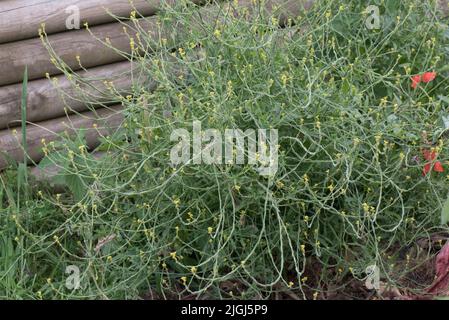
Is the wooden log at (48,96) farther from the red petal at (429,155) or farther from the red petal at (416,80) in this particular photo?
the red petal at (429,155)

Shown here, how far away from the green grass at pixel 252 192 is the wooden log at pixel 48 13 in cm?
75

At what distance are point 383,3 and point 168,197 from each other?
5.06 ft

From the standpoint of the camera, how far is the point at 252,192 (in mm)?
3090

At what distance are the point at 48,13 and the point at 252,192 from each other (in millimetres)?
1602

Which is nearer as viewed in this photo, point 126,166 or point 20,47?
point 126,166

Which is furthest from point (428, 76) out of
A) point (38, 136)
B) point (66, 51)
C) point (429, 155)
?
point (38, 136)

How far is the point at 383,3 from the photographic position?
3.95 meters

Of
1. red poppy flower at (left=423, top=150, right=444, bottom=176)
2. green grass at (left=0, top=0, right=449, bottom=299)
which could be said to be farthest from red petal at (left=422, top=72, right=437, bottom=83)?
red poppy flower at (left=423, top=150, right=444, bottom=176)

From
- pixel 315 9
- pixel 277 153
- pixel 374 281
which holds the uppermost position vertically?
pixel 315 9

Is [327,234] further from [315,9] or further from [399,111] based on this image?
[315,9]

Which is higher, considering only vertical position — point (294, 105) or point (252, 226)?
point (294, 105)

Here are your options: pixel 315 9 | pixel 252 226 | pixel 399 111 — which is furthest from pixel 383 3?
pixel 252 226

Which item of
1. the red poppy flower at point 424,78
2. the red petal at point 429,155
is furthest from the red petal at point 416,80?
the red petal at point 429,155

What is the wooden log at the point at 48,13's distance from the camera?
4.05 metres
